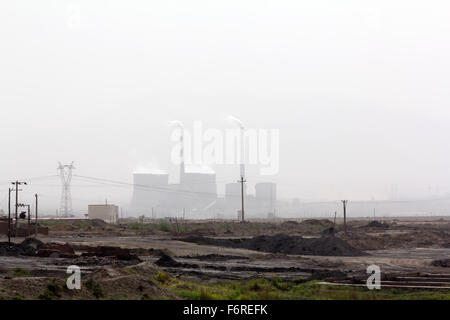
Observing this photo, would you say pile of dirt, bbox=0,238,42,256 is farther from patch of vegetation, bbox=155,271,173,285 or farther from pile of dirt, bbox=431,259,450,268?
pile of dirt, bbox=431,259,450,268

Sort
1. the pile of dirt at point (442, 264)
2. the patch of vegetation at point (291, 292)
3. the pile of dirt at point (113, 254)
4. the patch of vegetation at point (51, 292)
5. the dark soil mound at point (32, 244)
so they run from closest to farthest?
the patch of vegetation at point (51, 292)
the patch of vegetation at point (291, 292)
the pile of dirt at point (442, 264)
the pile of dirt at point (113, 254)
the dark soil mound at point (32, 244)

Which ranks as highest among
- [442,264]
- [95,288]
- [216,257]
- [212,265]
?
[95,288]

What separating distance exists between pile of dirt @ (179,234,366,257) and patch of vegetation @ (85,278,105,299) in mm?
29296

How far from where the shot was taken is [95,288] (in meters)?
18.6

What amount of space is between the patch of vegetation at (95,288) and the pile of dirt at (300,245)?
96.1ft

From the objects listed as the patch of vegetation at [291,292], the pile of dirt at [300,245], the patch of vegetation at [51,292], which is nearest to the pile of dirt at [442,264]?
the pile of dirt at [300,245]

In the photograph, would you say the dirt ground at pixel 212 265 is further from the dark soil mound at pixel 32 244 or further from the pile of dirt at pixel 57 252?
the dark soil mound at pixel 32 244

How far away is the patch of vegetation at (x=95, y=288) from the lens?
18266 millimetres

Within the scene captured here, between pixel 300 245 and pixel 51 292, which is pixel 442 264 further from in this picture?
pixel 51 292

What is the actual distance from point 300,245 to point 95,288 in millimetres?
32297

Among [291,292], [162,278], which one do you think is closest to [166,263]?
[162,278]
